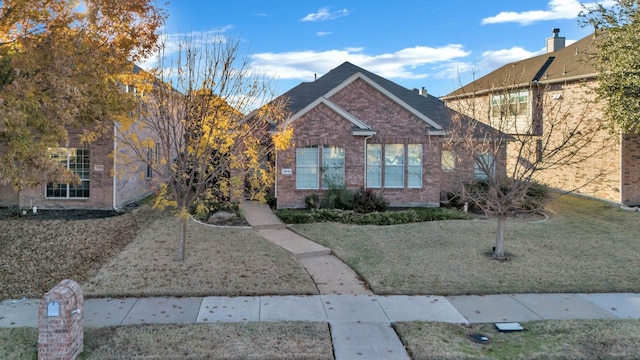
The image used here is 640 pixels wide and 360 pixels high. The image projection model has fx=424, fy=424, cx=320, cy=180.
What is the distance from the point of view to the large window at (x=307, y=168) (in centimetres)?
1667

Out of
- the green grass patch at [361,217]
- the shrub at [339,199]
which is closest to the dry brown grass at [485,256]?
the green grass patch at [361,217]

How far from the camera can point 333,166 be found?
1680 cm

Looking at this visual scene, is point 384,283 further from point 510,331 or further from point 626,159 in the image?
point 626,159

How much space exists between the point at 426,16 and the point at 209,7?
8822 millimetres

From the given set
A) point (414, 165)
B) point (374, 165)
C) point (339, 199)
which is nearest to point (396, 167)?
point (414, 165)

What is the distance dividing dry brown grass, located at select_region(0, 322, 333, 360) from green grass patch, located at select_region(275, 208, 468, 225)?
785 cm

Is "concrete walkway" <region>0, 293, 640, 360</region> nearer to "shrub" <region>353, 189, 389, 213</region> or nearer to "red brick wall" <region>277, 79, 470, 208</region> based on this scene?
"shrub" <region>353, 189, 389, 213</region>

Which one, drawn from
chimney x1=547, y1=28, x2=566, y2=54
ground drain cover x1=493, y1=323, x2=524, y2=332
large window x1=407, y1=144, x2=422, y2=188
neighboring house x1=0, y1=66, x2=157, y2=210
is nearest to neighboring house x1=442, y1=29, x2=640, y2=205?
chimney x1=547, y1=28, x2=566, y2=54

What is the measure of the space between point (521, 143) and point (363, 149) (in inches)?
289

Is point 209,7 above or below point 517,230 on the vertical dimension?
above

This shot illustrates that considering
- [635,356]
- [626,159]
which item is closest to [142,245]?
[635,356]

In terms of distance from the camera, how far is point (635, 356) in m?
5.38

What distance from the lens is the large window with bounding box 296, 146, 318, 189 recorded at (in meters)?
→ 16.7

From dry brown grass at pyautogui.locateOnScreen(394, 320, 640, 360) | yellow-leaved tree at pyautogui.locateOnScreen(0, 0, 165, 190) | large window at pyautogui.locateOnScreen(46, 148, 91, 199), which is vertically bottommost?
dry brown grass at pyautogui.locateOnScreen(394, 320, 640, 360)
